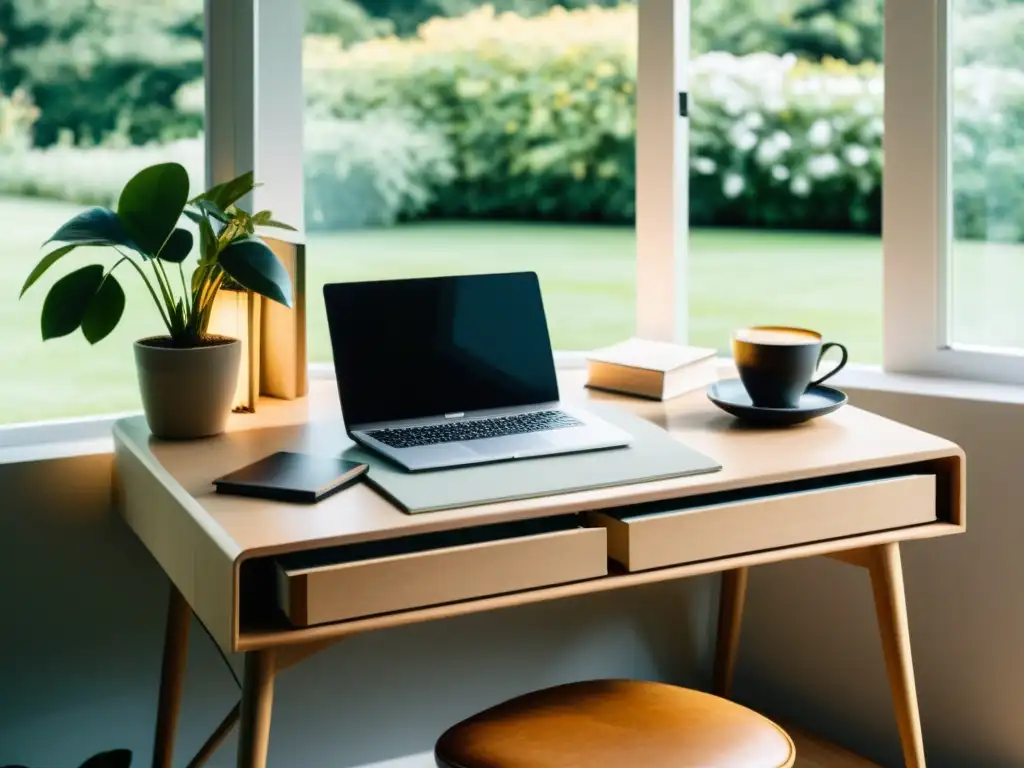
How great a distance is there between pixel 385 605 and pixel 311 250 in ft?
3.75

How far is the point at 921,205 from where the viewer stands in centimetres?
209

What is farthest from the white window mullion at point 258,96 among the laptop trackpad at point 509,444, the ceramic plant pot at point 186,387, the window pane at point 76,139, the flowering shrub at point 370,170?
the laptop trackpad at point 509,444

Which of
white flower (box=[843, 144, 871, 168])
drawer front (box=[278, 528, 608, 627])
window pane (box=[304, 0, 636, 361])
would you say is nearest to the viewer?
drawer front (box=[278, 528, 608, 627])

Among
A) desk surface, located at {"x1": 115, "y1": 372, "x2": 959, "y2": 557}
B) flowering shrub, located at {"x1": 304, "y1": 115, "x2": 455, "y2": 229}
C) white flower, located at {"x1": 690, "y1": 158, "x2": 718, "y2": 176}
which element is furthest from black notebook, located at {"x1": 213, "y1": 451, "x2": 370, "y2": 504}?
white flower, located at {"x1": 690, "y1": 158, "x2": 718, "y2": 176}

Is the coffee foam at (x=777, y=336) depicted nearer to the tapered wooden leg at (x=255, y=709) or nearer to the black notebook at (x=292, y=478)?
the black notebook at (x=292, y=478)

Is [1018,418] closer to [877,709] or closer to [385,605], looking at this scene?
[877,709]

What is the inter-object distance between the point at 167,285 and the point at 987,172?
1.31 meters

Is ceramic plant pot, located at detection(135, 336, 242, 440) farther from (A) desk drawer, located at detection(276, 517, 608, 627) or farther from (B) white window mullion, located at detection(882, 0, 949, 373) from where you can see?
(B) white window mullion, located at detection(882, 0, 949, 373)

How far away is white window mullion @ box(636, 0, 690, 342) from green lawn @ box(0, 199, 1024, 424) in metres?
0.09

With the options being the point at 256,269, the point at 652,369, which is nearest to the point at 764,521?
the point at 652,369

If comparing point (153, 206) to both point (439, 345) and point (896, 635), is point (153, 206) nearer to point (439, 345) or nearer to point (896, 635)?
point (439, 345)

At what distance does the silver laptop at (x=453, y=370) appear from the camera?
163 cm

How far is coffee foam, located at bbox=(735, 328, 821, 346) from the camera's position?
1783 millimetres

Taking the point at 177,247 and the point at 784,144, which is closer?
the point at 177,247
